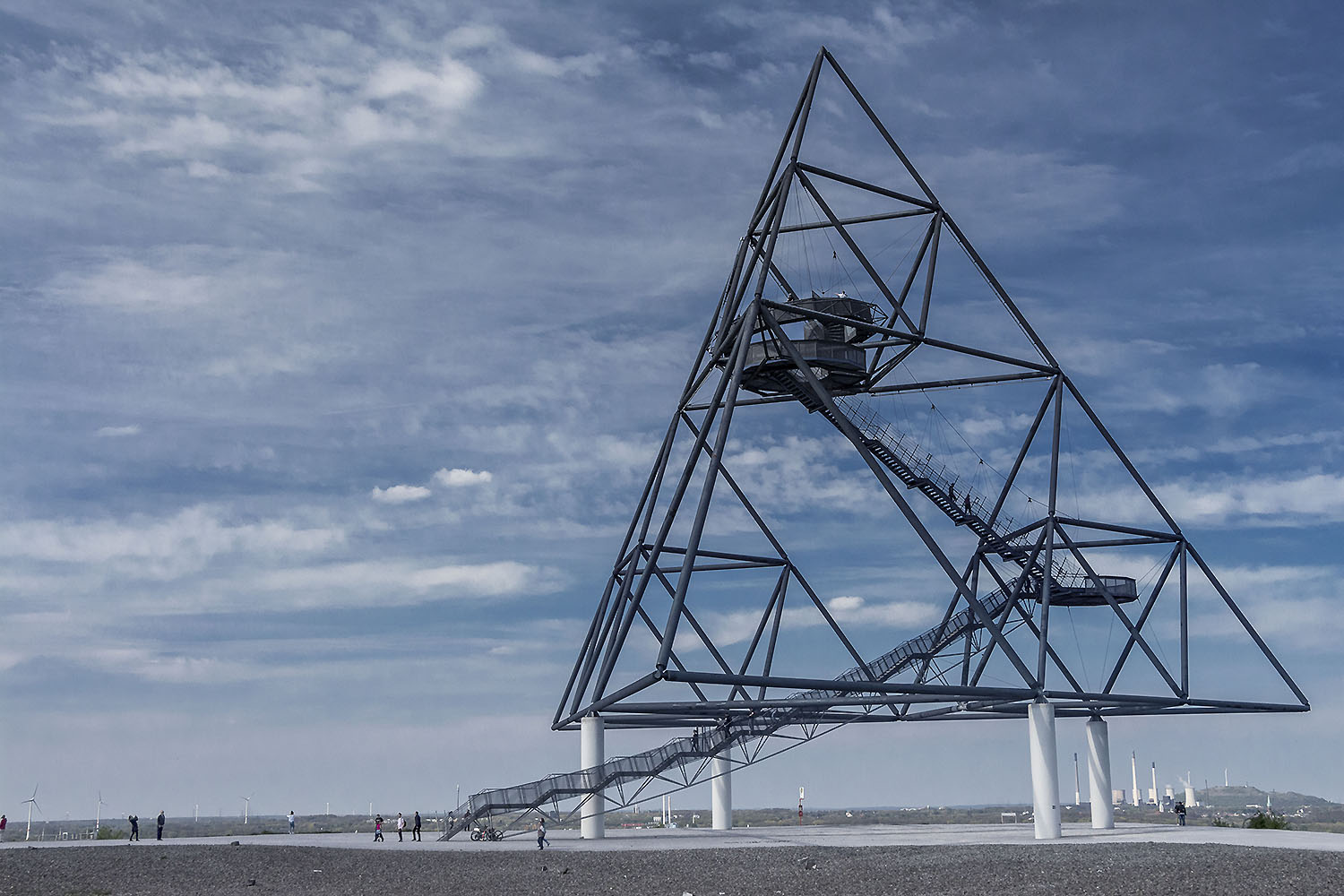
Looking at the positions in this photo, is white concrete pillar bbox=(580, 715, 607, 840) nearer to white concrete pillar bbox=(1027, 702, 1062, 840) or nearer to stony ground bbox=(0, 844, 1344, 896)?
stony ground bbox=(0, 844, 1344, 896)

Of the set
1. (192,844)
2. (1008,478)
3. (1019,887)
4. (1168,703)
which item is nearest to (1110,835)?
(1168,703)

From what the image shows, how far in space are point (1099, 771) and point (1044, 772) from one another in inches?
385

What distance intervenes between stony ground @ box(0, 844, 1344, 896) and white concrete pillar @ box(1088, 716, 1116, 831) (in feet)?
43.2

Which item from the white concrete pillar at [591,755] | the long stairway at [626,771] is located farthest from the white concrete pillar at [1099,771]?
the white concrete pillar at [591,755]

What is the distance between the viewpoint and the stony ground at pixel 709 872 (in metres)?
27.0

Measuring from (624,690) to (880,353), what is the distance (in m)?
14.4

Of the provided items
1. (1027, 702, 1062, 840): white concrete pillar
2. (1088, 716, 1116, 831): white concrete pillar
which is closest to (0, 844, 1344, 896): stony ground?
(1027, 702, 1062, 840): white concrete pillar

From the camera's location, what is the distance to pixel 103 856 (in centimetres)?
3744

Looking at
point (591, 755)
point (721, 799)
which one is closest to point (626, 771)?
point (591, 755)

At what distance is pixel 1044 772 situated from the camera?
124 ft

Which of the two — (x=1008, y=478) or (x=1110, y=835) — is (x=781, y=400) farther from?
(x=1110, y=835)

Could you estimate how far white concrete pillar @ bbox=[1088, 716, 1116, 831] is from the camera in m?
45.8

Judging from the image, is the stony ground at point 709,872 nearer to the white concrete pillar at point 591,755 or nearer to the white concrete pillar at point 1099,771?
the white concrete pillar at point 591,755

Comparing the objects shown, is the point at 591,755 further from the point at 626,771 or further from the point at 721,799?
the point at 721,799
